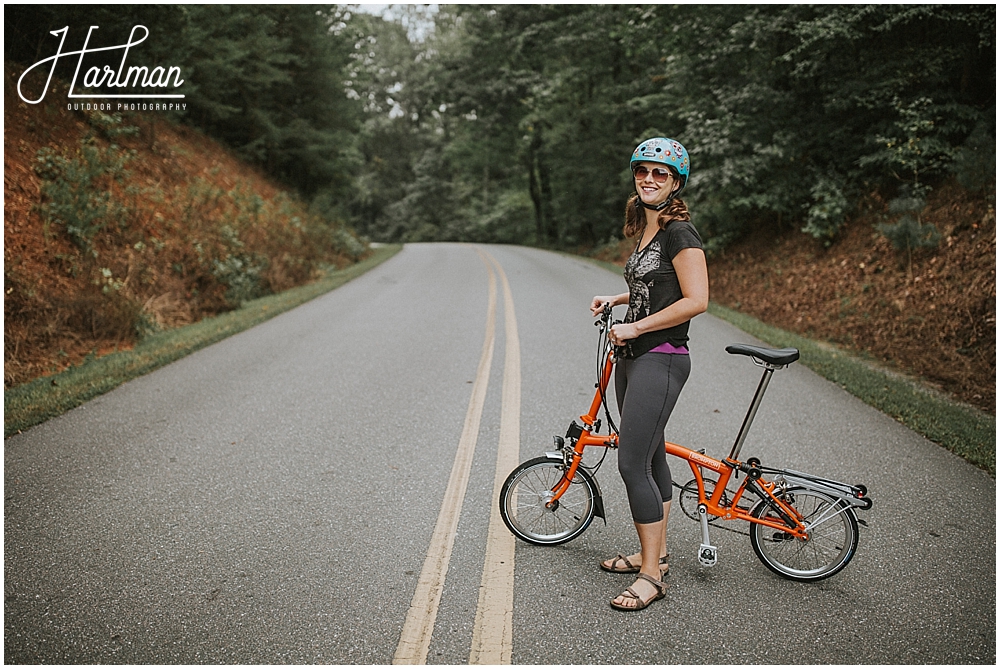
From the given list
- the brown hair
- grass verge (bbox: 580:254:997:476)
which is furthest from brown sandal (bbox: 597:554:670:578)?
grass verge (bbox: 580:254:997:476)

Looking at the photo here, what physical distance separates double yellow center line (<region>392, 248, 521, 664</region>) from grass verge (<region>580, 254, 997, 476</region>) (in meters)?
3.49

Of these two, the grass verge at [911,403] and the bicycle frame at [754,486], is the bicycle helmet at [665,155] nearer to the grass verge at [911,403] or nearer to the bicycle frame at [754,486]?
the bicycle frame at [754,486]

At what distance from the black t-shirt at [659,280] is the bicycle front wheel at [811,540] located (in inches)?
43.4

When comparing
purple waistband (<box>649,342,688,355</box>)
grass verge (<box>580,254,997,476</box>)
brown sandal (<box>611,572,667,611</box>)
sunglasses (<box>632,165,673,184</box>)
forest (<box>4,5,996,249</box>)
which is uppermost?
forest (<box>4,5,996,249</box>)

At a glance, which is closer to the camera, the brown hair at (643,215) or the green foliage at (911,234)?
the brown hair at (643,215)

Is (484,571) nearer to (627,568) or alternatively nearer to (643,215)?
(627,568)

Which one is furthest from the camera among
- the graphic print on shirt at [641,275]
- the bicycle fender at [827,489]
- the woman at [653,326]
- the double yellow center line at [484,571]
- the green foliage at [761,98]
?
the green foliage at [761,98]

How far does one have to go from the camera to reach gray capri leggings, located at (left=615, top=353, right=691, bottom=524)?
2922 mm

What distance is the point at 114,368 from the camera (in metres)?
7.24

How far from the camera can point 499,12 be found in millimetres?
29078

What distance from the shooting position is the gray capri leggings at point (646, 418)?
2.92m

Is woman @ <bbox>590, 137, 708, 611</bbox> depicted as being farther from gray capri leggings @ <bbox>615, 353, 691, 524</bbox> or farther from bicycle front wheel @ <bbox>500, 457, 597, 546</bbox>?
bicycle front wheel @ <bbox>500, 457, 597, 546</bbox>

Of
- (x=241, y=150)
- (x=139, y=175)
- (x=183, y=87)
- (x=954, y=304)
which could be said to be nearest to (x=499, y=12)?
(x=241, y=150)

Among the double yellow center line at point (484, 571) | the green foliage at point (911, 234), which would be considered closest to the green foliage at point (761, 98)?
the green foliage at point (911, 234)
